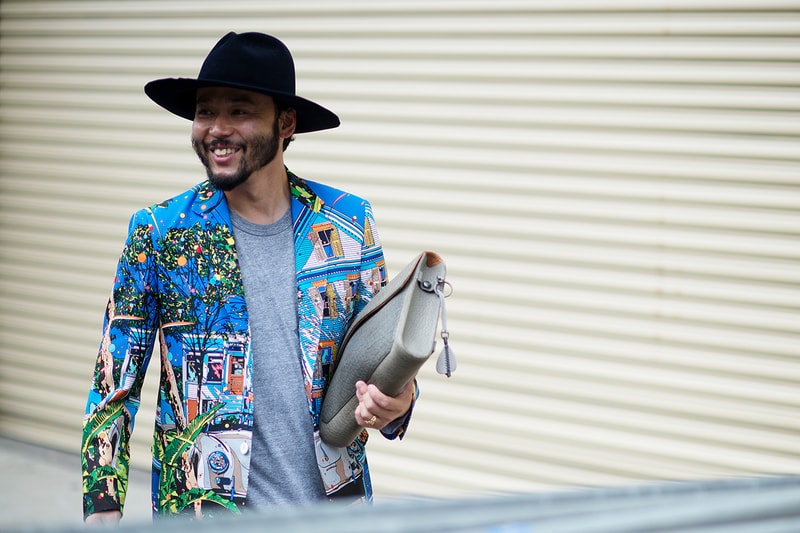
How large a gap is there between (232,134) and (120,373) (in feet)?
2.28

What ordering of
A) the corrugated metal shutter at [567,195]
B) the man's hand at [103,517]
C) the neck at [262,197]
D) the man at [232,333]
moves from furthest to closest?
the corrugated metal shutter at [567,195] < the neck at [262,197] < the man at [232,333] < the man's hand at [103,517]

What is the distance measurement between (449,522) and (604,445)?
12.8 feet

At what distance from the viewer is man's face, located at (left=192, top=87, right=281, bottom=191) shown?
2449 millimetres

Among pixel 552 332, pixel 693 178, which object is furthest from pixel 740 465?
pixel 693 178

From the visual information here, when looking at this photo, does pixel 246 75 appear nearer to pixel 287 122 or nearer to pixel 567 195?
pixel 287 122

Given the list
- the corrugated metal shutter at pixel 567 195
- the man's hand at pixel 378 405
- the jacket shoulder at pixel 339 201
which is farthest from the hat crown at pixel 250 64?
the corrugated metal shutter at pixel 567 195

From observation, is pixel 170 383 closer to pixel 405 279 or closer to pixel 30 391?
pixel 405 279

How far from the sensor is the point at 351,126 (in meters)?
5.16

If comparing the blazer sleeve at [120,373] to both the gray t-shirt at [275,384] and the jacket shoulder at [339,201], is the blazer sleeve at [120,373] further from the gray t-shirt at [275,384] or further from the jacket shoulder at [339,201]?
the jacket shoulder at [339,201]

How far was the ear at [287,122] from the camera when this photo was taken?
2666 mm

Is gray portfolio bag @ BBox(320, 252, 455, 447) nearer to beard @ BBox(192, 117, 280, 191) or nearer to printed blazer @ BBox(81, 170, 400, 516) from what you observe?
printed blazer @ BBox(81, 170, 400, 516)

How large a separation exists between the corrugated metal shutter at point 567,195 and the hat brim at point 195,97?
1997 mm

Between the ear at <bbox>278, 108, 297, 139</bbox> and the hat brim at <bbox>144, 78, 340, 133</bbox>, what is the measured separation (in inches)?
0.8

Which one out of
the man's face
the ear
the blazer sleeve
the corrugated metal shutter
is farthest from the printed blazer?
the corrugated metal shutter
